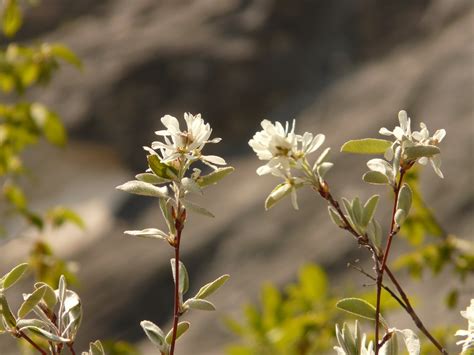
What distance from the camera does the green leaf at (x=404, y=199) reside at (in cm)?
79

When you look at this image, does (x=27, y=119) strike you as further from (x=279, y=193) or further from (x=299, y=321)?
(x=279, y=193)

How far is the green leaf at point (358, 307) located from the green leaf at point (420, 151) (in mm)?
146

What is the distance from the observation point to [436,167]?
775 mm

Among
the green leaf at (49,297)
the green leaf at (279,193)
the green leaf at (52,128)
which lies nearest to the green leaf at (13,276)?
the green leaf at (49,297)

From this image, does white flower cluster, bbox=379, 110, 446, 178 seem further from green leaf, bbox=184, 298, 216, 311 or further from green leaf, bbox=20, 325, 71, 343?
green leaf, bbox=20, 325, 71, 343

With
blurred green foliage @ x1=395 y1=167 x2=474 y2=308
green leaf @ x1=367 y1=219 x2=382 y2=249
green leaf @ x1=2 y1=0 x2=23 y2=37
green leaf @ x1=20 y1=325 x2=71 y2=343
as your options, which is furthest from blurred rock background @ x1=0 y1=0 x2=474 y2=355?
green leaf @ x1=20 y1=325 x2=71 y2=343

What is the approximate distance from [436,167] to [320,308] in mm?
1161

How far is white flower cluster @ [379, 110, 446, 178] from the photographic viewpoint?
0.76 meters

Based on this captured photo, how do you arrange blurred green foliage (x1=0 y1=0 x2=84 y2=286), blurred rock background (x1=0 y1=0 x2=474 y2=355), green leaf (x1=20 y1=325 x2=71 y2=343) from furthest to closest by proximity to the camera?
blurred rock background (x1=0 y1=0 x2=474 y2=355), blurred green foliage (x1=0 y1=0 x2=84 y2=286), green leaf (x1=20 y1=325 x2=71 y2=343)

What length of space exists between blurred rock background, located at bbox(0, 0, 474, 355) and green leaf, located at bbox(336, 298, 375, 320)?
3.71 m

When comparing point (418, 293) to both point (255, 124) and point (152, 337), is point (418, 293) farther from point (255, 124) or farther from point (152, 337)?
point (152, 337)

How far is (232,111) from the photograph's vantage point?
21.0 ft

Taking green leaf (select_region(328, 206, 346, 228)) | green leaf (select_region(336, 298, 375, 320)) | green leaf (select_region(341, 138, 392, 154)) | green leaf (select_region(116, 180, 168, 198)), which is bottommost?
green leaf (select_region(336, 298, 375, 320))

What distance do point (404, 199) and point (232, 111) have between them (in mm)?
5644
